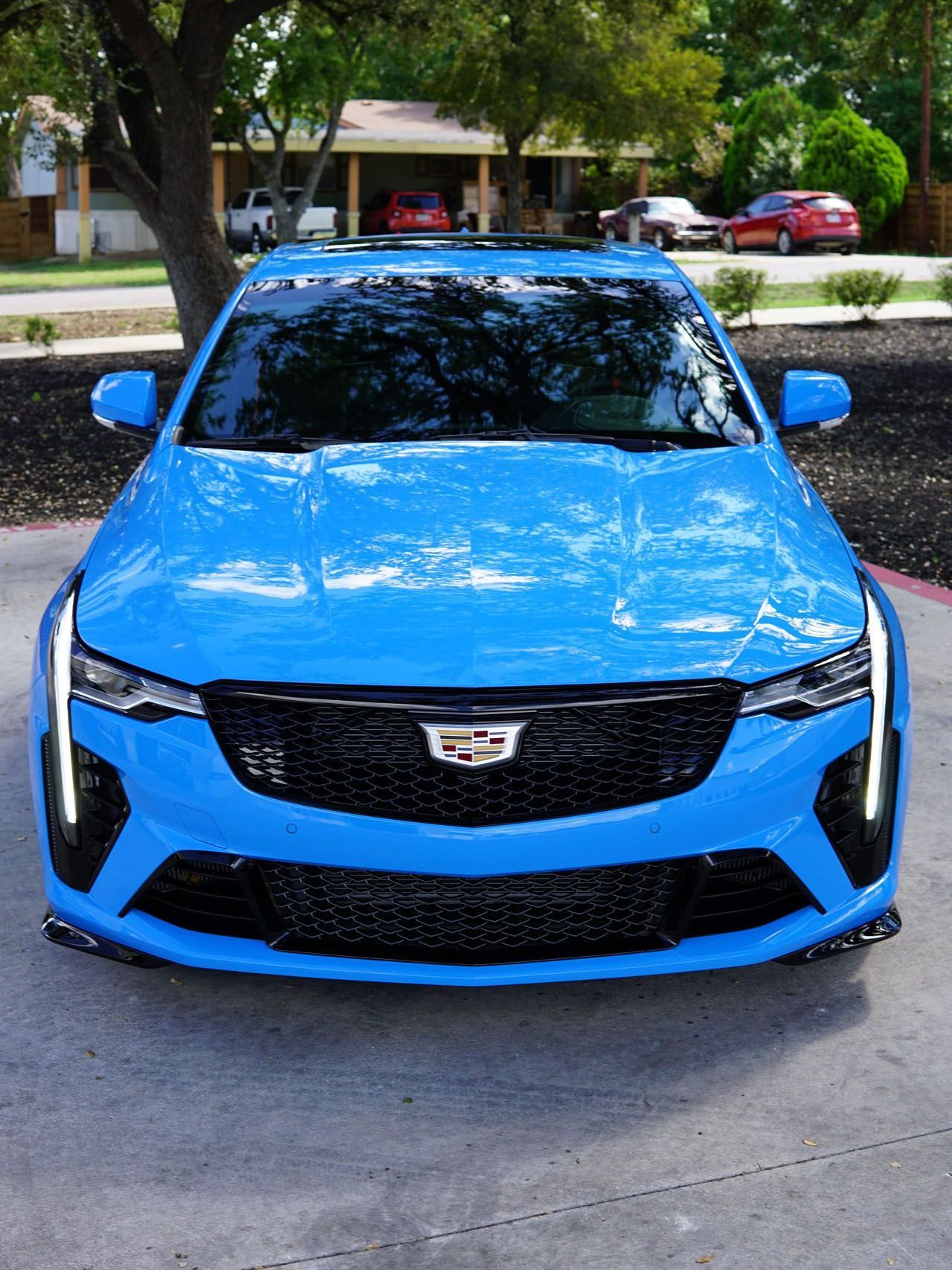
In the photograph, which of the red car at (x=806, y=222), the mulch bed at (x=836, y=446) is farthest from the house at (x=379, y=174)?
the mulch bed at (x=836, y=446)

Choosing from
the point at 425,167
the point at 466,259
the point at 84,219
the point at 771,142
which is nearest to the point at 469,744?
the point at 466,259

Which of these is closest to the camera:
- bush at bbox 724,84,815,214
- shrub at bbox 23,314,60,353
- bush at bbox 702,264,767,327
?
shrub at bbox 23,314,60,353

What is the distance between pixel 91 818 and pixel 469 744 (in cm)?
87

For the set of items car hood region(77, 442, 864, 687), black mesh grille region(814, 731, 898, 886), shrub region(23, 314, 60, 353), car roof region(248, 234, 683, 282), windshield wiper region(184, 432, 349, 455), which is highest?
car roof region(248, 234, 683, 282)

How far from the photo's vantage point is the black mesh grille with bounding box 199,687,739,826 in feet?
10.7

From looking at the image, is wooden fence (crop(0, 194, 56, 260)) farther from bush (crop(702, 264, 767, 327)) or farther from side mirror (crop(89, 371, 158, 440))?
side mirror (crop(89, 371, 158, 440))

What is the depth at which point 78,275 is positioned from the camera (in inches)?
1380

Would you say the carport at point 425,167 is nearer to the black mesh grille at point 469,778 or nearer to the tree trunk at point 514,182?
the tree trunk at point 514,182

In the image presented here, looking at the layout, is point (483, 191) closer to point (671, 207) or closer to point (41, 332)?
point (671, 207)

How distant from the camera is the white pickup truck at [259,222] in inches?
1618

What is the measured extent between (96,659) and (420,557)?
0.78 metres

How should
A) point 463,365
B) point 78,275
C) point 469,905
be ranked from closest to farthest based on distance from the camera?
point 469,905, point 463,365, point 78,275

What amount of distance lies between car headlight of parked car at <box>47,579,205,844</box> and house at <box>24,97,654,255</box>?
125 feet

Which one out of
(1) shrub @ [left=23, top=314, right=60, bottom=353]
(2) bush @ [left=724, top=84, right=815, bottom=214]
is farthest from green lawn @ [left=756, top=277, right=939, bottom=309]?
(2) bush @ [left=724, top=84, right=815, bottom=214]
